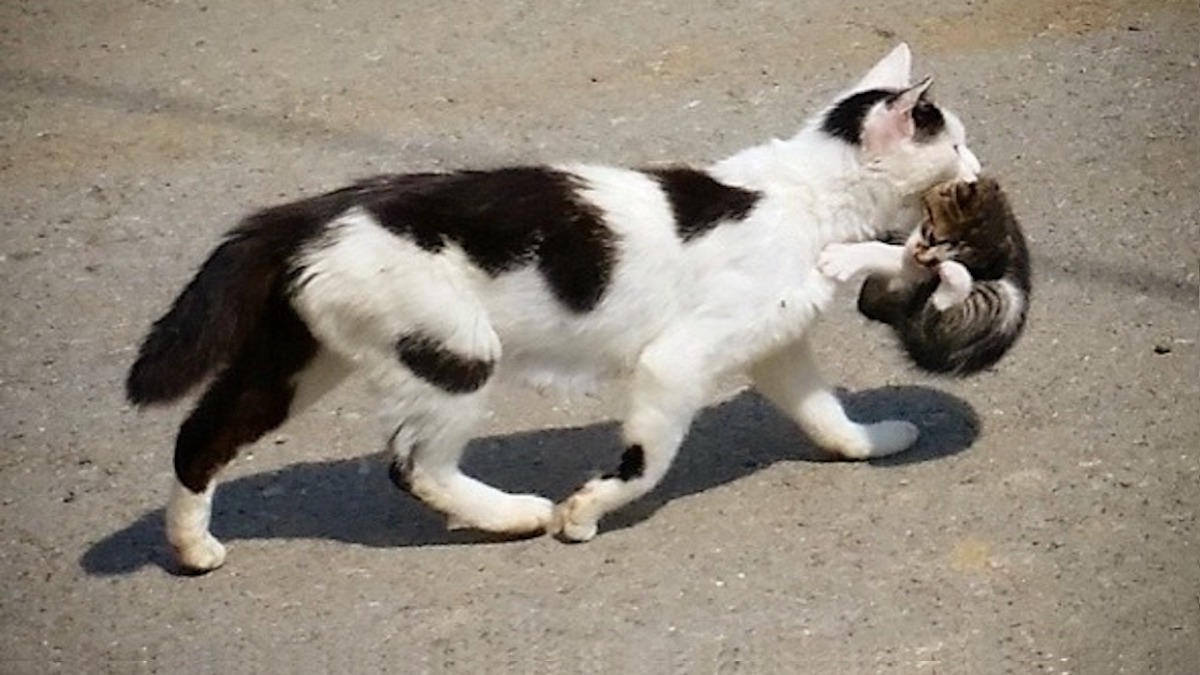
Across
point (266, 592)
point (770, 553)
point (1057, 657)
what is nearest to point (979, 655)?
point (1057, 657)

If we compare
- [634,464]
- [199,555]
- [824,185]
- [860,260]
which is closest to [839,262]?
[860,260]

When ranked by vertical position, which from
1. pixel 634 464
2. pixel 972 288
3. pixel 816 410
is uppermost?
Answer: pixel 972 288

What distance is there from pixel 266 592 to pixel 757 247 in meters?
1.40

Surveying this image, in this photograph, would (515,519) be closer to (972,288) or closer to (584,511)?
(584,511)

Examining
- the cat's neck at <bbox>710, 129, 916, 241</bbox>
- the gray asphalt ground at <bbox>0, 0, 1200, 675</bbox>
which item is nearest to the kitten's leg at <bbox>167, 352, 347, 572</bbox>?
the gray asphalt ground at <bbox>0, 0, 1200, 675</bbox>

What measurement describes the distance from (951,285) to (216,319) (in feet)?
5.68

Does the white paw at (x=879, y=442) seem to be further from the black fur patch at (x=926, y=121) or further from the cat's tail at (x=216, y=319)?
the cat's tail at (x=216, y=319)

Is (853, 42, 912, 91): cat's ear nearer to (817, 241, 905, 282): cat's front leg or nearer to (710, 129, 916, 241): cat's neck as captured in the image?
(710, 129, 916, 241): cat's neck

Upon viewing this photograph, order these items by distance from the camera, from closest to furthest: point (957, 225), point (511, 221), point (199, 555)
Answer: point (511, 221) → point (199, 555) → point (957, 225)

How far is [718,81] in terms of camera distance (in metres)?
8.04

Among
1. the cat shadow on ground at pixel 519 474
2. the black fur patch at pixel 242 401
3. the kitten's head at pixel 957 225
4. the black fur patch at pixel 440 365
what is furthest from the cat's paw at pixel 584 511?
the kitten's head at pixel 957 225

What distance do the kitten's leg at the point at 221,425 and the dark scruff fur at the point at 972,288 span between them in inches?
56.2

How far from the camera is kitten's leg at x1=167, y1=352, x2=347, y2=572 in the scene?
5.13m

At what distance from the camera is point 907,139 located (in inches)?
214
